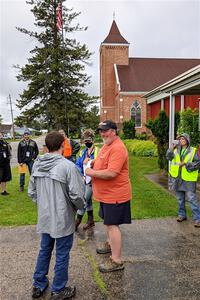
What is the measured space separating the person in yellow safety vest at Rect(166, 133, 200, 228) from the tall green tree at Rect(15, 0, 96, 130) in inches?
896

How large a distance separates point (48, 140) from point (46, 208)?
0.70 m

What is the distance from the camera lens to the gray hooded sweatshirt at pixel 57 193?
2.92m

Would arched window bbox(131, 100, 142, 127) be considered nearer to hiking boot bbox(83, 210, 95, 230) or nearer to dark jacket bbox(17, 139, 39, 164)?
Result: dark jacket bbox(17, 139, 39, 164)

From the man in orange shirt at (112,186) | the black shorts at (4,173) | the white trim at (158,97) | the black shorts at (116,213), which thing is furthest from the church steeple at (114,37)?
the black shorts at (116,213)

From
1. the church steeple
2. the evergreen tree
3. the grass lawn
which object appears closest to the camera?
the grass lawn

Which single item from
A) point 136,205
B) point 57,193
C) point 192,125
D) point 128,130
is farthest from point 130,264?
point 128,130

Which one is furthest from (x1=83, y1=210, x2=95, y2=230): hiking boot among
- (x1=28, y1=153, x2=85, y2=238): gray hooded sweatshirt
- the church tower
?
the church tower

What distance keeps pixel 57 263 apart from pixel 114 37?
145ft

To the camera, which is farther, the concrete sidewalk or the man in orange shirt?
the man in orange shirt

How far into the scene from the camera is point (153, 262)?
3830 millimetres

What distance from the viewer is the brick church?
3834 cm

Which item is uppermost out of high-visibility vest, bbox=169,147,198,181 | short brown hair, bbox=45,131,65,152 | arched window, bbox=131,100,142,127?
arched window, bbox=131,100,142,127

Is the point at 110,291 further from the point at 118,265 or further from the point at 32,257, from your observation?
the point at 32,257

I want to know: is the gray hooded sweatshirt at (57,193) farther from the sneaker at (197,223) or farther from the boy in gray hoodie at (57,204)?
the sneaker at (197,223)
